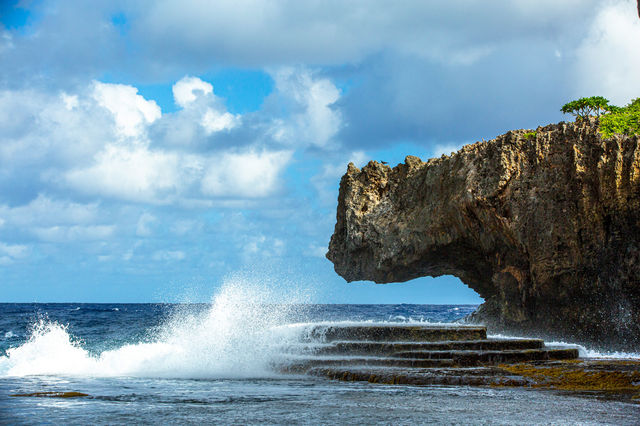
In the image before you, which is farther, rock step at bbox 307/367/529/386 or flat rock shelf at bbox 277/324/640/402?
rock step at bbox 307/367/529/386

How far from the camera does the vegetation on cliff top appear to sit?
858 inches

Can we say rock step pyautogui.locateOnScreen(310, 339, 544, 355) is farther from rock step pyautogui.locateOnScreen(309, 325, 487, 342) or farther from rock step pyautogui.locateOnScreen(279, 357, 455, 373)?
rock step pyautogui.locateOnScreen(279, 357, 455, 373)

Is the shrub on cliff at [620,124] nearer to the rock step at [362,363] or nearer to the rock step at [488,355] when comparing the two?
the rock step at [488,355]

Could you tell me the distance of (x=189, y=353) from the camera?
21547 millimetres

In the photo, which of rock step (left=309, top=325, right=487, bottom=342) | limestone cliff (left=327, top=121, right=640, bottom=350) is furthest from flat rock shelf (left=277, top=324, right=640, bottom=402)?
limestone cliff (left=327, top=121, right=640, bottom=350)

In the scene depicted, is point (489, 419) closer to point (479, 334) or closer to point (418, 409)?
point (418, 409)

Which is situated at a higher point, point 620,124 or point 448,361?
point 620,124

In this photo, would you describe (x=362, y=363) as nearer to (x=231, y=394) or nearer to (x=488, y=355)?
(x=488, y=355)

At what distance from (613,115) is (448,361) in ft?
40.2

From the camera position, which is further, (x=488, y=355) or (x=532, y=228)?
(x=532, y=228)

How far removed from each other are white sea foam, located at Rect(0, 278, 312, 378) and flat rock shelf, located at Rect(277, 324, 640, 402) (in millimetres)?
1242

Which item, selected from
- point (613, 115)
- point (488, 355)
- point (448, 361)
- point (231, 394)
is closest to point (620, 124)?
point (613, 115)

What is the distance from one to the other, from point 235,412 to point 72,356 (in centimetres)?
1401

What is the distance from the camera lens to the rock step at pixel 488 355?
17391 mm
